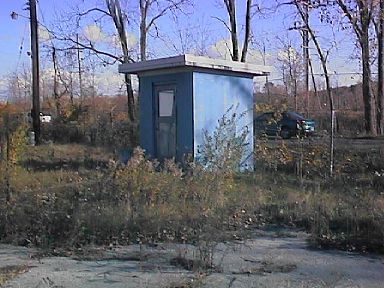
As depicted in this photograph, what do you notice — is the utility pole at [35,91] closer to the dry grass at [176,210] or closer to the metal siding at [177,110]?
the metal siding at [177,110]

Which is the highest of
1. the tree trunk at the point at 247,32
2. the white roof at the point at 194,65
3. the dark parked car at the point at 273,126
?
the tree trunk at the point at 247,32

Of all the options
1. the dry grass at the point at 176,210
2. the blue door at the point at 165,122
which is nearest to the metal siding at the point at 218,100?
the blue door at the point at 165,122

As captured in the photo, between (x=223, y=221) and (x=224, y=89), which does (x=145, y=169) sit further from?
(x=224, y=89)

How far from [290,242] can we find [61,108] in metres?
25.6

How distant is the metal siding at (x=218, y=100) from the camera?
1453 centimetres

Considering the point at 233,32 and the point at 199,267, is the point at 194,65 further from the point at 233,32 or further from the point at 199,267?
the point at 233,32

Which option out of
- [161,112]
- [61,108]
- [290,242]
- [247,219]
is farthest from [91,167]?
[61,108]

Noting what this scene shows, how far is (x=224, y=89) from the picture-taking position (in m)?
15.3

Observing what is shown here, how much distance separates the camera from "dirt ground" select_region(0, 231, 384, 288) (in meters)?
6.21

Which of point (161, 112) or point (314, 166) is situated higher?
point (161, 112)

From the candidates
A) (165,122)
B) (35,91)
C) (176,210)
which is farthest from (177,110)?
(35,91)

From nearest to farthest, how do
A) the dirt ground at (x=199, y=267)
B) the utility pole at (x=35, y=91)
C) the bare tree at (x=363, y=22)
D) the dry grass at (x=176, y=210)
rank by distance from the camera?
the dirt ground at (x=199, y=267) → the dry grass at (x=176, y=210) → the bare tree at (x=363, y=22) → the utility pole at (x=35, y=91)

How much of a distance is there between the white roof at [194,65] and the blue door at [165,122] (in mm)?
664

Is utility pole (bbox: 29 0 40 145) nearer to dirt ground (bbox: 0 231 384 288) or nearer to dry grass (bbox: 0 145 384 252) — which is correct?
dry grass (bbox: 0 145 384 252)
